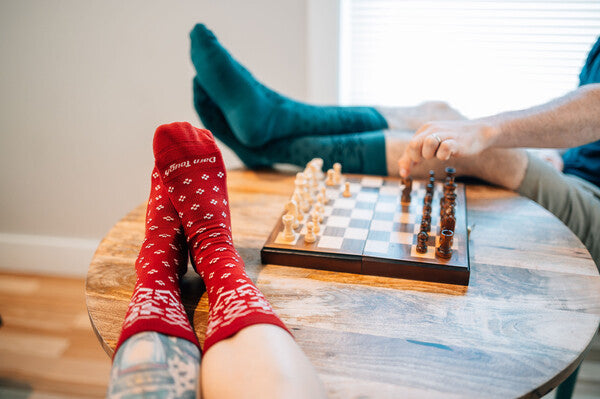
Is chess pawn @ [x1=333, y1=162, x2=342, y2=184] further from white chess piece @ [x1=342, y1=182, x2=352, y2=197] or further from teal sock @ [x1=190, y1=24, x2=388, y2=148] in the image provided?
teal sock @ [x1=190, y1=24, x2=388, y2=148]

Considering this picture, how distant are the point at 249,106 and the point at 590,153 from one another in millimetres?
1146

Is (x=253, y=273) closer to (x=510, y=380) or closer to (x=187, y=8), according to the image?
(x=510, y=380)

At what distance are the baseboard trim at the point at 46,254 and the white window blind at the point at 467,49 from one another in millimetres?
1603

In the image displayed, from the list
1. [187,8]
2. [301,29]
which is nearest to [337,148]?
[301,29]

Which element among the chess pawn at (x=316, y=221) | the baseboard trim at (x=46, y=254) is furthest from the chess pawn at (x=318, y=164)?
the baseboard trim at (x=46, y=254)

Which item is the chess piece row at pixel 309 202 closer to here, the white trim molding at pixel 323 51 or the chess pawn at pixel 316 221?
the chess pawn at pixel 316 221

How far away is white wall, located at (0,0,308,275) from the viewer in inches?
73.7

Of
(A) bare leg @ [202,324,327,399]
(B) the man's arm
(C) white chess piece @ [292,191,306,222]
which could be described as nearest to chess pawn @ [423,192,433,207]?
(B) the man's arm

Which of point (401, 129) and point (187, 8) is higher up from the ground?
point (187, 8)

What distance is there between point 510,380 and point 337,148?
0.85 m

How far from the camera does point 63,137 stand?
Result: 2.12 meters

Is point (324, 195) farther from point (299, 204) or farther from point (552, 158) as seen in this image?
point (552, 158)

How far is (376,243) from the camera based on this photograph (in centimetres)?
96

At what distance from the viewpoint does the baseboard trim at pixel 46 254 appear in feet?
7.61
